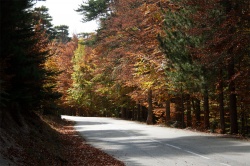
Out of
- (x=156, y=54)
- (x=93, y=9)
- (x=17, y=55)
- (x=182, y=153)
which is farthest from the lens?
(x=93, y=9)

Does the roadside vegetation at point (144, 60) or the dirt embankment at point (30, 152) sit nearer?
the dirt embankment at point (30, 152)

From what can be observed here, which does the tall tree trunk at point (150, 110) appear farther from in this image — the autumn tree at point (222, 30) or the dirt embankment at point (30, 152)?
the dirt embankment at point (30, 152)

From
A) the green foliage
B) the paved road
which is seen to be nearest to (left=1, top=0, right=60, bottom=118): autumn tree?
the paved road

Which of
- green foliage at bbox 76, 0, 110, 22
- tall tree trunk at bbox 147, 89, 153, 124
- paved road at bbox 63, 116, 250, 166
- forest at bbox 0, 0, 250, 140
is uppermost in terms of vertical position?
green foliage at bbox 76, 0, 110, 22

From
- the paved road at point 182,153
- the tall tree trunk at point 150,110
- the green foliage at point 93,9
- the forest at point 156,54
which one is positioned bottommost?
the paved road at point 182,153

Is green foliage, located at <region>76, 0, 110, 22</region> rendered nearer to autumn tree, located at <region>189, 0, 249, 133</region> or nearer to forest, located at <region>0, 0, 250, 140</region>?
forest, located at <region>0, 0, 250, 140</region>

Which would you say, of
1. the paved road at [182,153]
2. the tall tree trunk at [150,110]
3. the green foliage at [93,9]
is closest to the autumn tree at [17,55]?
the paved road at [182,153]

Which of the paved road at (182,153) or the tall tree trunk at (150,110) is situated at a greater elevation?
the tall tree trunk at (150,110)

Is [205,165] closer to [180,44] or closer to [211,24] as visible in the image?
[211,24]

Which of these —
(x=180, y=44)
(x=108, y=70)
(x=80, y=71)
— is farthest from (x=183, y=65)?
(x=80, y=71)

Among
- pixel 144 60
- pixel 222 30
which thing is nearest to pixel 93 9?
pixel 144 60

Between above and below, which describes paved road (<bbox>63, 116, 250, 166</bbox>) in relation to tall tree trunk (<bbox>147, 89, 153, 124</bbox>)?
below

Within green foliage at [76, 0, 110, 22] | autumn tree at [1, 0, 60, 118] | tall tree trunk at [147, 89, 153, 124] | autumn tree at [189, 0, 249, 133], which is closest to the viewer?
autumn tree at [1, 0, 60, 118]

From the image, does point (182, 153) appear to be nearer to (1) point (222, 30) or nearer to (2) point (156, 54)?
(1) point (222, 30)
